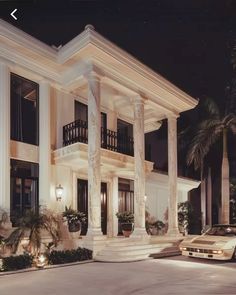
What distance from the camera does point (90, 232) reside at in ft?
48.5

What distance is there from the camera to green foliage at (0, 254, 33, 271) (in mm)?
11594

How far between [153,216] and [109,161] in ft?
24.0

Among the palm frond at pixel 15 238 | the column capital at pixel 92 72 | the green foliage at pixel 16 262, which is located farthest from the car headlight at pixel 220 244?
the column capital at pixel 92 72

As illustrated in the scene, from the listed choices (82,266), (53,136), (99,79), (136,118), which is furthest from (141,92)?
(82,266)

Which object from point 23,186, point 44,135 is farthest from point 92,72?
point 23,186

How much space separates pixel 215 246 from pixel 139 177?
524cm

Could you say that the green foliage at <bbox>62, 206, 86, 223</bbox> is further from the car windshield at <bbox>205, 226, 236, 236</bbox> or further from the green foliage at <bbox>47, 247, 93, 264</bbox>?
the car windshield at <bbox>205, 226, 236, 236</bbox>

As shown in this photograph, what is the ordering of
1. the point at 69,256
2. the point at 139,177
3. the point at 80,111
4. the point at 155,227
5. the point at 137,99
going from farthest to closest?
the point at 155,227 → the point at 80,111 → the point at 137,99 → the point at 139,177 → the point at 69,256

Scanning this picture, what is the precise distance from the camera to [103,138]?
754 inches

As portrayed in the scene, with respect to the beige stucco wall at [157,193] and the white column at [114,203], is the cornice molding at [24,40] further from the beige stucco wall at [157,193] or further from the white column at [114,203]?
the beige stucco wall at [157,193]

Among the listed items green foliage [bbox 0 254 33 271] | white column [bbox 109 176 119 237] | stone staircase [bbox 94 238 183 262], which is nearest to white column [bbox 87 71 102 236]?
stone staircase [bbox 94 238 183 262]

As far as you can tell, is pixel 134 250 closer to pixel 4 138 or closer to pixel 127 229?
pixel 127 229

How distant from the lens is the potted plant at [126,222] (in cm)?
1919

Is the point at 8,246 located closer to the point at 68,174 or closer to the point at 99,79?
the point at 68,174
